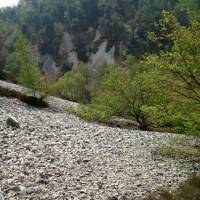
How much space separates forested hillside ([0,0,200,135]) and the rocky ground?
222cm

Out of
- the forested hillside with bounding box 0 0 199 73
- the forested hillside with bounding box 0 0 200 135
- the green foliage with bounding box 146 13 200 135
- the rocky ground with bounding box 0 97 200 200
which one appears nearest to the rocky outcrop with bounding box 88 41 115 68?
the forested hillside with bounding box 0 0 200 135

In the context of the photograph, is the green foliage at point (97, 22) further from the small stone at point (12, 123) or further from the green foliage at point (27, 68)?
the small stone at point (12, 123)

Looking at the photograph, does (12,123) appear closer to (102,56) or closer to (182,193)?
(182,193)

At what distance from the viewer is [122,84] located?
3631 centimetres

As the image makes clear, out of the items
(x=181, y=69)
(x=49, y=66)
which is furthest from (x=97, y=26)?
(x=181, y=69)

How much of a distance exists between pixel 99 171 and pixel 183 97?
5064mm

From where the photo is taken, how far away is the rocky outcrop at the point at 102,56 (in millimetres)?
164500

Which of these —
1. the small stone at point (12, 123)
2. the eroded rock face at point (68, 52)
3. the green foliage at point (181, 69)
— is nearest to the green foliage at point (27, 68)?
the small stone at point (12, 123)

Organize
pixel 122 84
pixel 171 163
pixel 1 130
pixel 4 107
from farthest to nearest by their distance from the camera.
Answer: pixel 122 84
pixel 4 107
pixel 1 130
pixel 171 163

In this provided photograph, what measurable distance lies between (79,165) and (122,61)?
5414 inches

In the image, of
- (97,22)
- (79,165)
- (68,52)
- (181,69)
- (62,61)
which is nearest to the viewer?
(181,69)

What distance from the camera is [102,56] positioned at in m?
167

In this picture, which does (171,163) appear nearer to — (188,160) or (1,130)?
(188,160)

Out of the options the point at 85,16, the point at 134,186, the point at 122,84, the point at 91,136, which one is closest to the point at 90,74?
the point at 85,16
